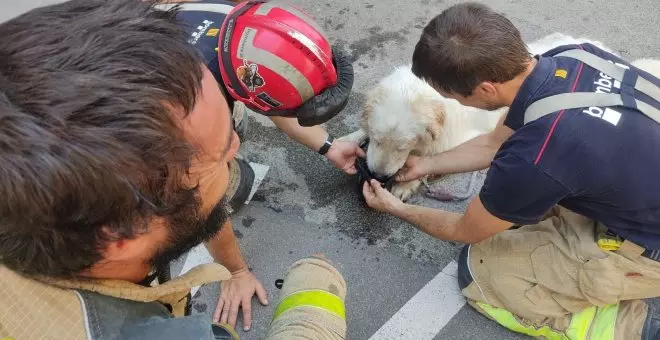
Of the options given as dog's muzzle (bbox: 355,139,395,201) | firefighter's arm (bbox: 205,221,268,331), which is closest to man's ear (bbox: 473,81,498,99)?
dog's muzzle (bbox: 355,139,395,201)

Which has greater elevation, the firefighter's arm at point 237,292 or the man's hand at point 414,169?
the man's hand at point 414,169

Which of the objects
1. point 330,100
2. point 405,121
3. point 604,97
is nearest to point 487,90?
point 604,97

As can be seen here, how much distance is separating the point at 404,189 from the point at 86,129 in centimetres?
235

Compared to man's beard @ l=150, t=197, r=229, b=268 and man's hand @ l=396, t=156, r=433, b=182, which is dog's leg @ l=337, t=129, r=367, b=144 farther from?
man's beard @ l=150, t=197, r=229, b=268

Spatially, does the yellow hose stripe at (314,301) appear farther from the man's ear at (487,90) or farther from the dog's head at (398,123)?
the dog's head at (398,123)

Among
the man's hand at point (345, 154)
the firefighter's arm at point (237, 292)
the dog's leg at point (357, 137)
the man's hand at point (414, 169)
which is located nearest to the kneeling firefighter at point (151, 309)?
the firefighter's arm at point (237, 292)

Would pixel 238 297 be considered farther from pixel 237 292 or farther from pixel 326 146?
pixel 326 146

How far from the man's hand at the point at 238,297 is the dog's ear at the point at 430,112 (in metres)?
1.21

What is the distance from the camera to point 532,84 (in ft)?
6.56

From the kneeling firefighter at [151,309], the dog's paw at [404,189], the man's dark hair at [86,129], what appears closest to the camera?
the man's dark hair at [86,129]

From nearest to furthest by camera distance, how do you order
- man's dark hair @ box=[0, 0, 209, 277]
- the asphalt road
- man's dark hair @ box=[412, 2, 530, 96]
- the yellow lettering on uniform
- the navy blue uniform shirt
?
man's dark hair @ box=[0, 0, 209, 277], the navy blue uniform shirt, the yellow lettering on uniform, man's dark hair @ box=[412, 2, 530, 96], the asphalt road

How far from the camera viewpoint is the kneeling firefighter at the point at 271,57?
1997 mm

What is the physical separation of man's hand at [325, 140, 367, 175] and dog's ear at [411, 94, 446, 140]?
39 centimetres

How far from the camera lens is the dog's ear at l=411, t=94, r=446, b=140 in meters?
2.82
